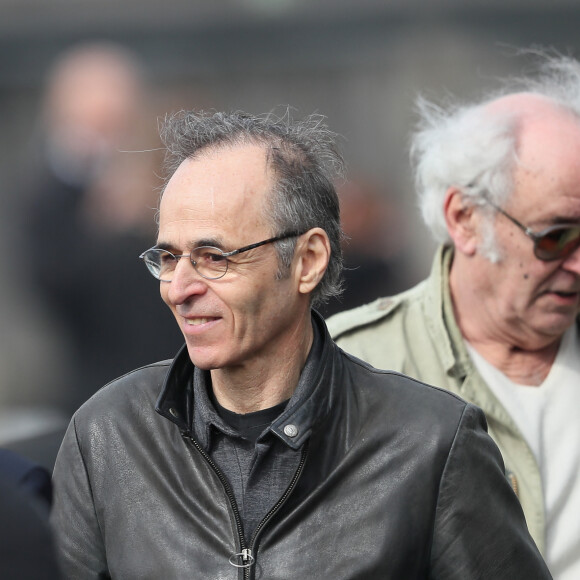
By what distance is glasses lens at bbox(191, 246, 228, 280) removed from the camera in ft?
8.57

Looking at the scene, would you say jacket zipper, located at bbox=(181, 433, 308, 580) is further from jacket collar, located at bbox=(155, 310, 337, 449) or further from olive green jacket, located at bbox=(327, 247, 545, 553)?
olive green jacket, located at bbox=(327, 247, 545, 553)

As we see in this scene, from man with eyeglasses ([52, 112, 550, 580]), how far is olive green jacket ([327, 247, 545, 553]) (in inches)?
24.0

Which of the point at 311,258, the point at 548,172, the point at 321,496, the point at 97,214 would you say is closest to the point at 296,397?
the point at 321,496

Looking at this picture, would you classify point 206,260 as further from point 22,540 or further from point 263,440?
point 22,540

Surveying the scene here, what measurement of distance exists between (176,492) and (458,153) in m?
1.67

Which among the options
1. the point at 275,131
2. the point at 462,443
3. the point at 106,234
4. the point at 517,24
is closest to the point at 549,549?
the point at 462,443

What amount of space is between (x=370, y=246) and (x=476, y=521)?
4045 mm

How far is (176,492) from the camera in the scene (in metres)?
2.69

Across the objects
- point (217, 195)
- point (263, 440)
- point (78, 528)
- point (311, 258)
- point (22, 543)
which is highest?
point (217, 195)

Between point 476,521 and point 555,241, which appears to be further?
point 555,241

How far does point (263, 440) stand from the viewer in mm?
2615

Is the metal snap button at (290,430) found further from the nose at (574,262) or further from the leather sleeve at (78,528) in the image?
the nose at (574,262)

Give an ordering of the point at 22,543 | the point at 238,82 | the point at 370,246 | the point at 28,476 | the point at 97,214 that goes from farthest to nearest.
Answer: the point at 238,82 < the point at 370,246 < the point at 97,214 < the point at 28,476 < the point at 22,543

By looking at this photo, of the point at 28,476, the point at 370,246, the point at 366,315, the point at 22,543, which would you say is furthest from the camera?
the point at 370,246
